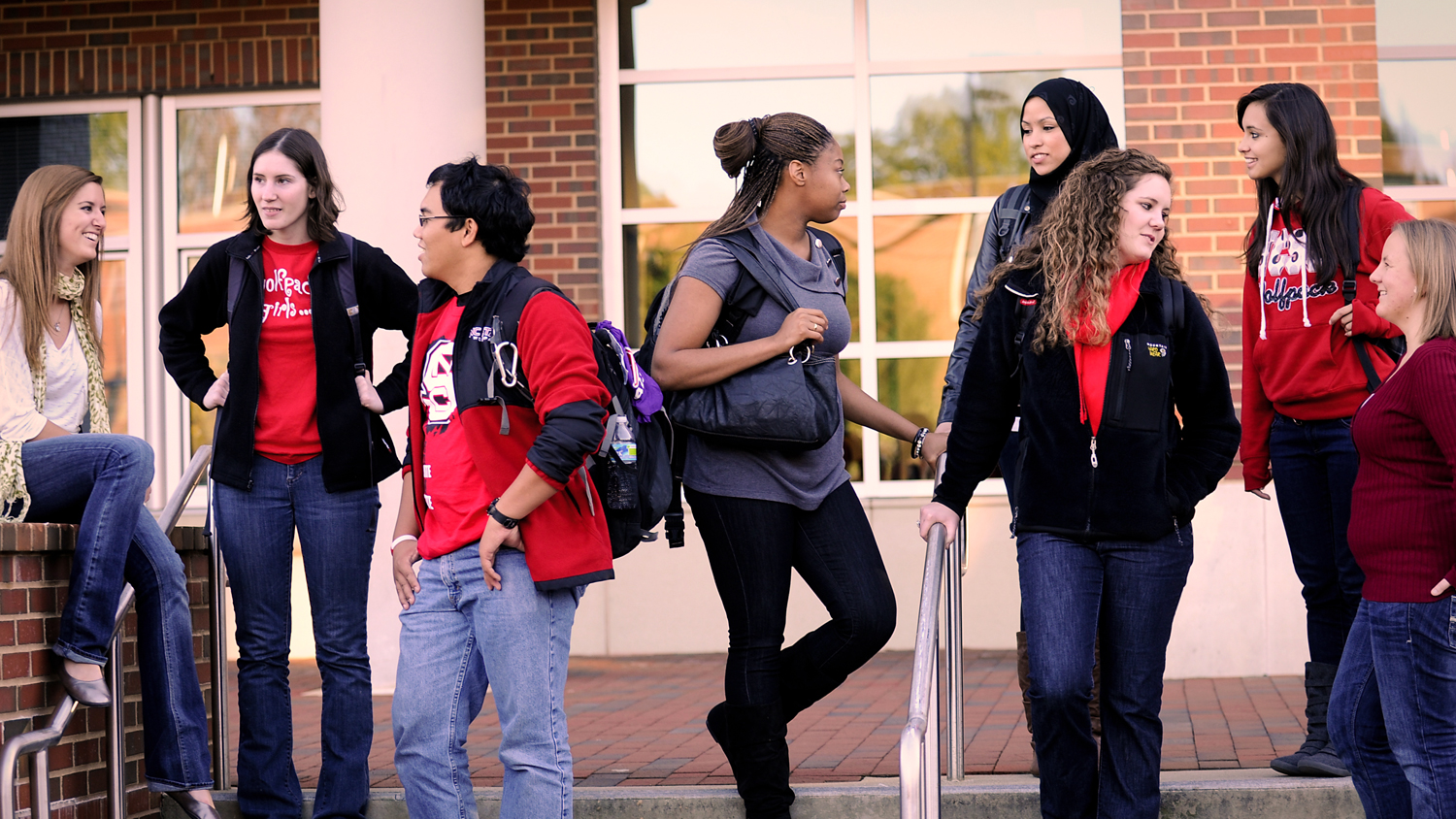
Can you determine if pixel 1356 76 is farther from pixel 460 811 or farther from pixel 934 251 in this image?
pixel 460 811

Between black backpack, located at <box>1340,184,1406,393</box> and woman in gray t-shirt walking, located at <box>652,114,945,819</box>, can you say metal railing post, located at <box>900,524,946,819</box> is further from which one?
black backpack, located at <box>1340,184,1406,393</box>

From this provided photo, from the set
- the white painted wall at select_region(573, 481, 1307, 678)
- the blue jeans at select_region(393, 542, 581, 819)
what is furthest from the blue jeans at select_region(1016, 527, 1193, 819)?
the white painted wall at select_region(573, 481, 1307, 678)

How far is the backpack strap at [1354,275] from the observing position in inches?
161

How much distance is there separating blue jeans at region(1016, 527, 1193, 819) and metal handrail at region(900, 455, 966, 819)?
25 cm

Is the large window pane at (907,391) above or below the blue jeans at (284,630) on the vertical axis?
above

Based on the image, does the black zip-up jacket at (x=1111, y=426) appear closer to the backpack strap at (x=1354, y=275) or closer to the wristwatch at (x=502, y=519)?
the backpack strap at (x=1354, y=275)

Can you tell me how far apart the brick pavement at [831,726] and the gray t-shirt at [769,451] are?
1.18 meters

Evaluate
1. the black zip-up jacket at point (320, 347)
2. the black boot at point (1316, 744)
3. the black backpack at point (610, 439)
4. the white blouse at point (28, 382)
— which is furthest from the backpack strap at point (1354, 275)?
the white blouse at point (28, 382)

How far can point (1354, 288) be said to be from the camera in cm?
412

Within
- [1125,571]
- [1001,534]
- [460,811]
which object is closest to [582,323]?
[460,811]

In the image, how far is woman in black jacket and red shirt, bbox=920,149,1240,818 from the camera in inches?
135

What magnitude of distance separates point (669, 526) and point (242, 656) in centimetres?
134

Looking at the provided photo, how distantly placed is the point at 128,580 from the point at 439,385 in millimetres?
1386

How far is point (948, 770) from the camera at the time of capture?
4371 mm
